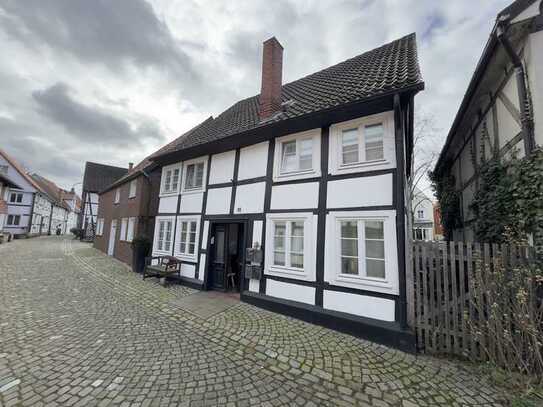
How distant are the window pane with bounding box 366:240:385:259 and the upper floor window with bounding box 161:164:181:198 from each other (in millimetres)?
7800

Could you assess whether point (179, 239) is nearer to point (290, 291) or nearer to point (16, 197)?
point (290, 291)

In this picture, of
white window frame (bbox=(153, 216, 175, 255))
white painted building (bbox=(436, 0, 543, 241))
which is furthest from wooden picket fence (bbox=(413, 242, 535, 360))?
white window frame (bbox=(153, 216, 175, 255))

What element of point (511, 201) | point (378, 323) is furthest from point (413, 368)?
point (511, 201)

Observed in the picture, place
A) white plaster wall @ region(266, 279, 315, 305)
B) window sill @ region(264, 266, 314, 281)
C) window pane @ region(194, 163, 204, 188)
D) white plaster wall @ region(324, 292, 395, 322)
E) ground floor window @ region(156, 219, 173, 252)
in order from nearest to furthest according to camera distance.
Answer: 1. white plaster wall @ region(324, 292, 395, 322)
2. white plaster wall @ region(266, 279, 315, 305)
3. window sill @ region(264, 266, 314, 281)
4. window pane @ region(194, 163, 204, 188)
5. ground floor window @ region(156, 219, 173, 252)

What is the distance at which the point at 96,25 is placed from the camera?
7.11 meters

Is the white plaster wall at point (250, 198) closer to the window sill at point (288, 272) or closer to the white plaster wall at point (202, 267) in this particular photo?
the window sill at point (288, 272)

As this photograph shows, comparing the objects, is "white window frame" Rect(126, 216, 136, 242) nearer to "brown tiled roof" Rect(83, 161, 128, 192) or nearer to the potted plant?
the potted plant

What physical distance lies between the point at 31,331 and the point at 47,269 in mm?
7512

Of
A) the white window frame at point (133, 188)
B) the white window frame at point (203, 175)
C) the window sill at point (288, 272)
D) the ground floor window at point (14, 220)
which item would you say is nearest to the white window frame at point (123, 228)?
the white window frame at point (133, 188)

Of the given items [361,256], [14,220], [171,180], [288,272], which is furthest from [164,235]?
[14,220]

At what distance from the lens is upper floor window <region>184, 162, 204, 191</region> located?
882 cm

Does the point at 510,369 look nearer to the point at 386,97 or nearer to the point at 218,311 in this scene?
the point at 386,97

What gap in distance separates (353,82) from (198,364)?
7760 mm

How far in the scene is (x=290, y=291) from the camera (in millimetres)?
5773
